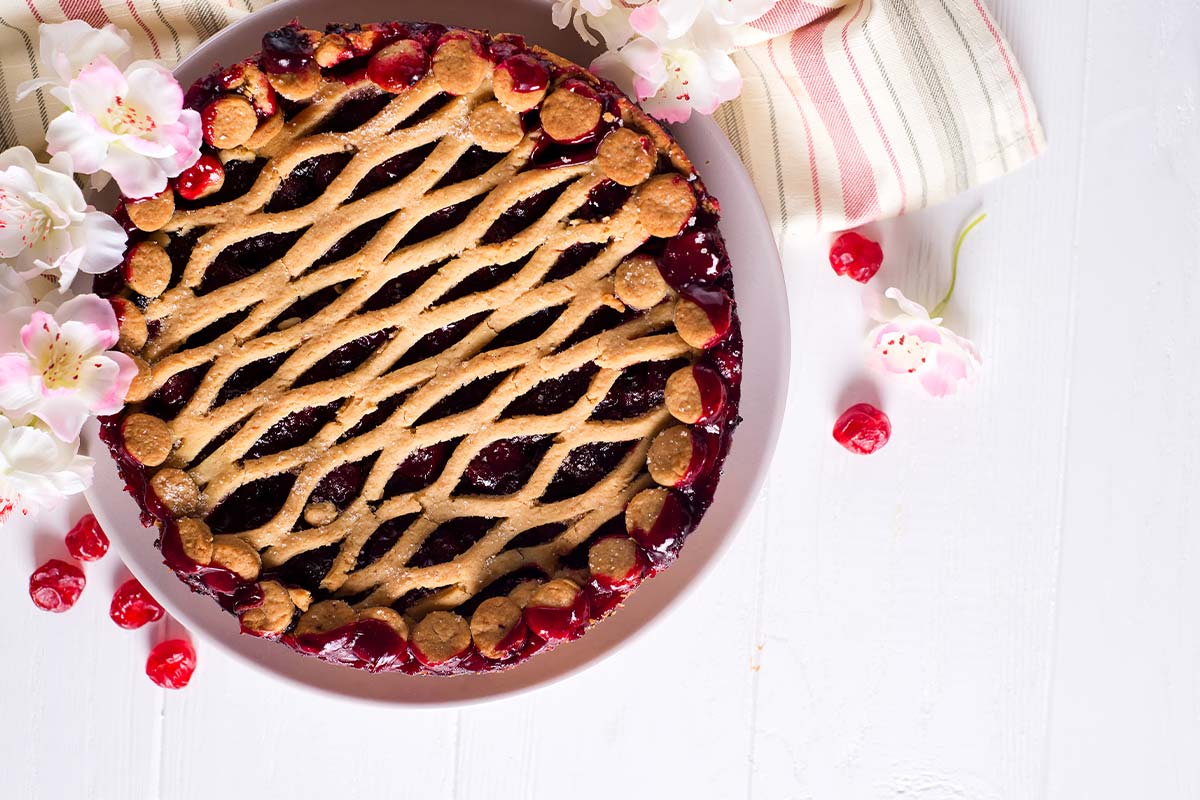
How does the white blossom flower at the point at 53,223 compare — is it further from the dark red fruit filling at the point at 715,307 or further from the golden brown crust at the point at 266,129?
the dark red fruit filling at the point at 715,307

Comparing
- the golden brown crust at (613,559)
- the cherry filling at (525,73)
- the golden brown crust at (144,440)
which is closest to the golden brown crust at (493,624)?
the golden brown crust at (613,559)

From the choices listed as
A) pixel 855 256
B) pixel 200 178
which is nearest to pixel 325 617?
pixel 200 178

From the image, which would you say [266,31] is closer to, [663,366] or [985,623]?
[663,366]

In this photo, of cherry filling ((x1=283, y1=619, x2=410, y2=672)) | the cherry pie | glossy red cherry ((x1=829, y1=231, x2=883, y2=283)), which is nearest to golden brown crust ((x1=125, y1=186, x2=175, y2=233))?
the cherry pie

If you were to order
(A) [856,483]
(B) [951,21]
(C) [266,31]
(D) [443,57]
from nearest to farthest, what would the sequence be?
(D) [443,57]
(C) [266,31]
(B) [951,21]
(A) [856,483]

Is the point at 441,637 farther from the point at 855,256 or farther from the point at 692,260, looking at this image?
the point at 855,256

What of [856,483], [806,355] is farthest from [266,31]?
[856,483]
